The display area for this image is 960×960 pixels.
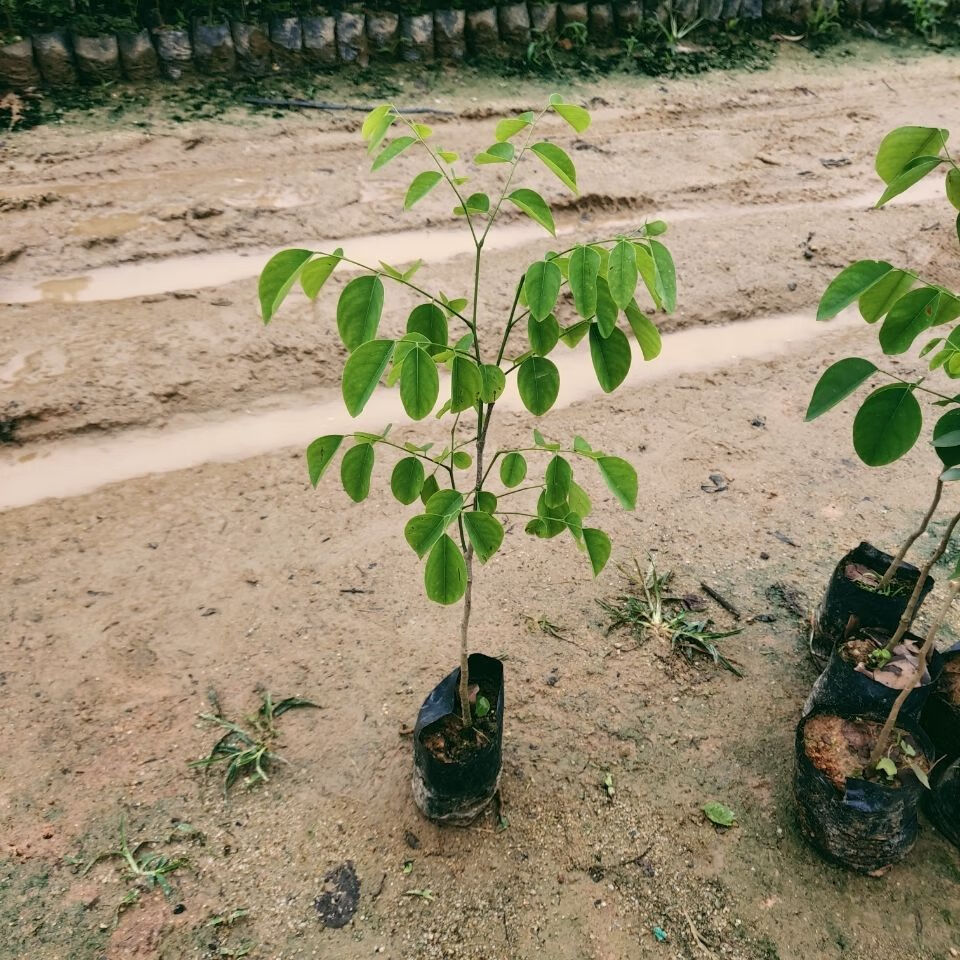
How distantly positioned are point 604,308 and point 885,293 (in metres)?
0.66

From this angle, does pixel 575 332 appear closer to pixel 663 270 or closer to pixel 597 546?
pixel 663 270

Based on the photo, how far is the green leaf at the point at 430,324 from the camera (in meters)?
1.86

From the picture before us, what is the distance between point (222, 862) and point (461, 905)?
731 mm

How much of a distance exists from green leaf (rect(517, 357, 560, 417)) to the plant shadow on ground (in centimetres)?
521

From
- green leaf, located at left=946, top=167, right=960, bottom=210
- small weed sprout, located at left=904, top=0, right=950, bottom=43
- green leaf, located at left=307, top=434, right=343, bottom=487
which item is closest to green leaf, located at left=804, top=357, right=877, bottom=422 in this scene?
Result: green leaf, located at left=946, top=167, right=960, bottom=210

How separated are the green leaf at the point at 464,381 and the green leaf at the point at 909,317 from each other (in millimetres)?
878

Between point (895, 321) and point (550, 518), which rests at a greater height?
point (895, 321)

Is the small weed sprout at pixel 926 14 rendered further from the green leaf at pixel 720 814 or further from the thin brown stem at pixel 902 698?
the green leaf at pixel 720 814

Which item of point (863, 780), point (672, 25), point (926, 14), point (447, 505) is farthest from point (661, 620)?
point (926, 14)

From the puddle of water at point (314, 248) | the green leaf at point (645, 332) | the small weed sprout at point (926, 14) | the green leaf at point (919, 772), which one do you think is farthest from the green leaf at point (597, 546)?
the small weed sprout at point (926, 14)

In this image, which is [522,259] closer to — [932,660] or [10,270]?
[10,270]

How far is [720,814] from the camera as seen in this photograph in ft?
8.63

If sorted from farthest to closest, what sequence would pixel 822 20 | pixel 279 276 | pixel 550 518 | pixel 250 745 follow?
pixel 822 20
pixel 250 745
pixel 550 518
pixel 279 276

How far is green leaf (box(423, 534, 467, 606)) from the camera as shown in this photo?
6.08ft
